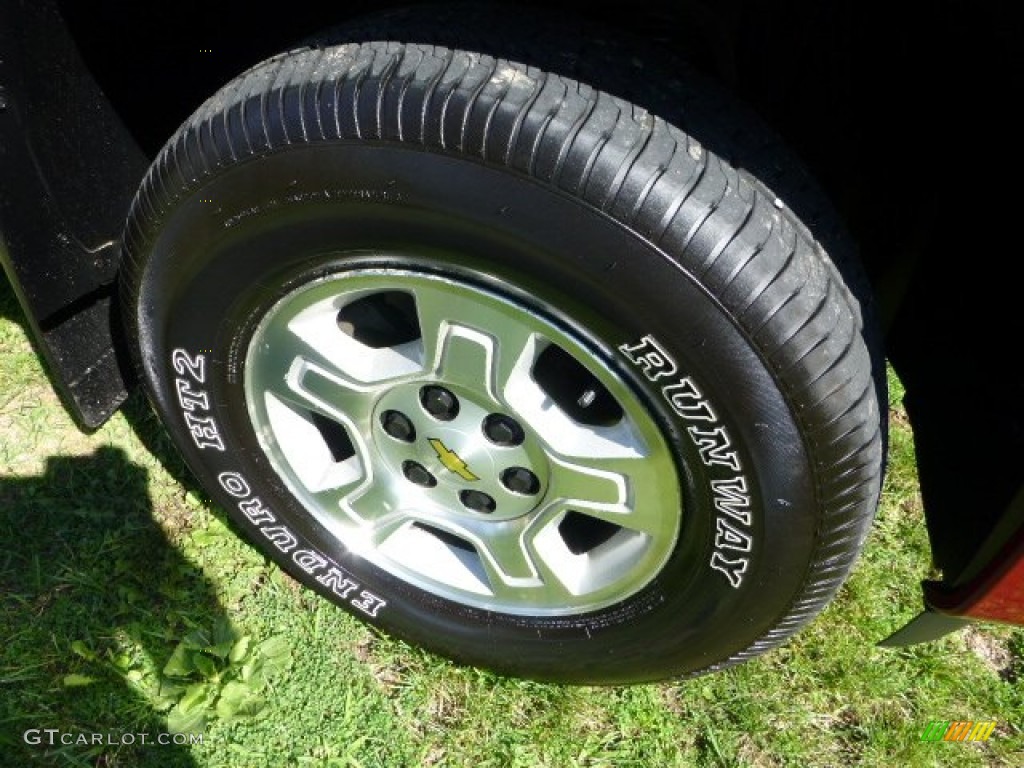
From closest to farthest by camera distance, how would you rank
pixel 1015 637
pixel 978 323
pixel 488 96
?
pixel 488 96, pixel 978 323, pixel 1015 637

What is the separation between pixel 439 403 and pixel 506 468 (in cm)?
19

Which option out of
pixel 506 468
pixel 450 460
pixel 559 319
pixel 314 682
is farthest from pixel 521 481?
pixel 314 682

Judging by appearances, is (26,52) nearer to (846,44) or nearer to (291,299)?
(291,299)

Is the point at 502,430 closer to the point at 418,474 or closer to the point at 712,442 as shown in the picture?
the point at 418,474

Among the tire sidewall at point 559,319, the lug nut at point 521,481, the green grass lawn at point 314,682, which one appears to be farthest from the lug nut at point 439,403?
the green grass lawn at point 314,682

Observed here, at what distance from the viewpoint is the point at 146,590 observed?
2416 millimetres

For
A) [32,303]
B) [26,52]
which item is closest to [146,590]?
[32,303]

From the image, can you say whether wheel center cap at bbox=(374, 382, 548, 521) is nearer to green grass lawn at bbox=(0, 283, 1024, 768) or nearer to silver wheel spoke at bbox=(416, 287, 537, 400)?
silver wheel spoke at bbox=(416, 287, 537, 400)

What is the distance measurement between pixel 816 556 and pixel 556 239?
28.6 inches

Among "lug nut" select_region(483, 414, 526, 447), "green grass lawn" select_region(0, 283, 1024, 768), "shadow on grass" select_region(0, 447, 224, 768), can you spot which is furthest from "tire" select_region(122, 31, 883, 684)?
"shadow on grass" select_region(0, 447, 224, 768)

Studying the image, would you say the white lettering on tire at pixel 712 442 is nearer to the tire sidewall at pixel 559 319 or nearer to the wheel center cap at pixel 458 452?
the tire sidewall at pixel 559 319

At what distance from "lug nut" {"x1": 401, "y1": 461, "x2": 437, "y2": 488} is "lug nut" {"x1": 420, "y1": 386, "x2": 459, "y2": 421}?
7.1 inches

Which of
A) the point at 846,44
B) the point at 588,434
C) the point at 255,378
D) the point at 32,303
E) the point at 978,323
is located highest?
the point at 846,44

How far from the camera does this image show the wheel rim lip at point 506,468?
1.68 metres
